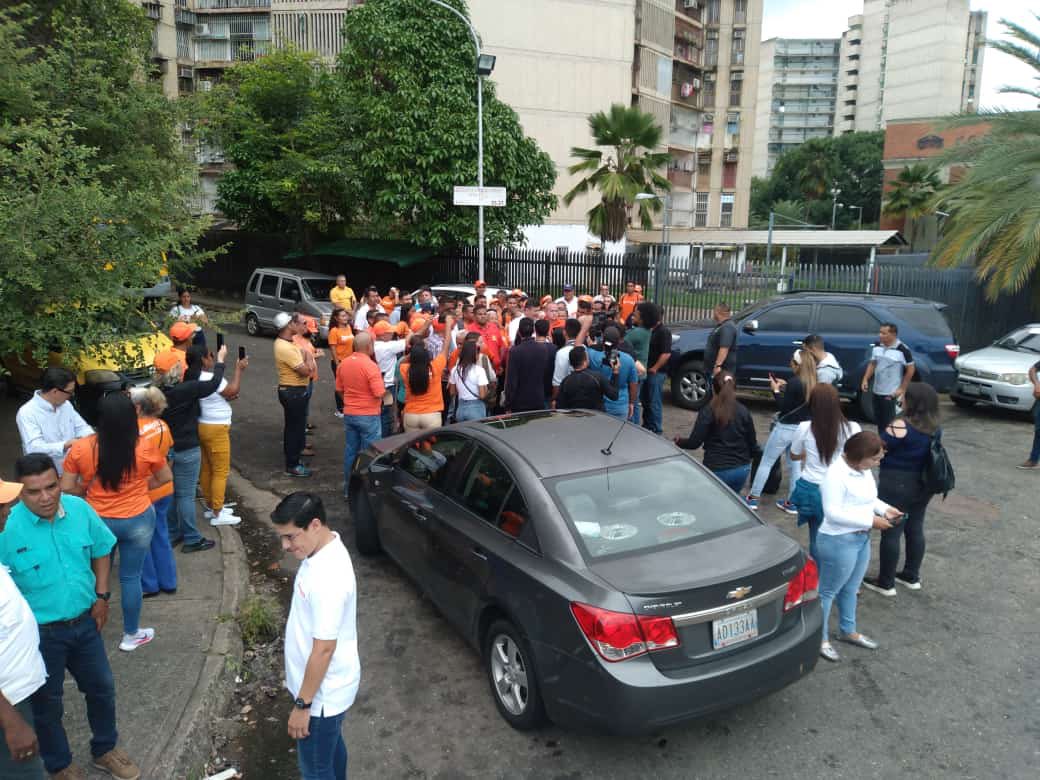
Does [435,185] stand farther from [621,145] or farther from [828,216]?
[828,216]

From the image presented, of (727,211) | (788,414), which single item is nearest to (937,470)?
(788,414)

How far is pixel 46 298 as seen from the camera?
5.94m

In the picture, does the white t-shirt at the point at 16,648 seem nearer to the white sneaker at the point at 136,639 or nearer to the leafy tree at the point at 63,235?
the white sneaker at the point at 136,639

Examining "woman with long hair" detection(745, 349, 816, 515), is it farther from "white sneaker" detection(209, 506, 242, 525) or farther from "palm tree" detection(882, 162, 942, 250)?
"palm tree" detection(882, 162, 942, 250)

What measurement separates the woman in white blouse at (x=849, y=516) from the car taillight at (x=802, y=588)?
0.41m

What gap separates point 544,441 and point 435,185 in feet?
53.3

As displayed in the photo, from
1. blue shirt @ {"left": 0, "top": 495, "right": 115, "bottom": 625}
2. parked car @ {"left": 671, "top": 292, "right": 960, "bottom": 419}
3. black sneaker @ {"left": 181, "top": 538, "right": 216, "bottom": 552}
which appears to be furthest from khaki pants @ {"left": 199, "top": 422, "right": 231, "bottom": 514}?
parked car @ {"left": 671, "top": 292, "right": 960, "bottom": 419}

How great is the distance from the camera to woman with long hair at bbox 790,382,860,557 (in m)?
5.44

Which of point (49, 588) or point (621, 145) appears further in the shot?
point (621, 145)

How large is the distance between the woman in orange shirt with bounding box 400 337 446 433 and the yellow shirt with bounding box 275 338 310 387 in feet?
4.13

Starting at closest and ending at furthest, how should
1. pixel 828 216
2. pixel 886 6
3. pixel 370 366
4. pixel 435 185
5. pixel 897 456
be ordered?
pixel 897 456 → pixel 370 366 → pixel 435 185 → pixel 828 216 → pixel 886 6

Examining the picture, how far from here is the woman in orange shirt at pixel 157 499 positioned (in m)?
4.97

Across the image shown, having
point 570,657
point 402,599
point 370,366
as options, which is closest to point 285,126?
point 370,366

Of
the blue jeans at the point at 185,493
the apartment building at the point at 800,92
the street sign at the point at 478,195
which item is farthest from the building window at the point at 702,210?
the apartment building at the point at 800,92
